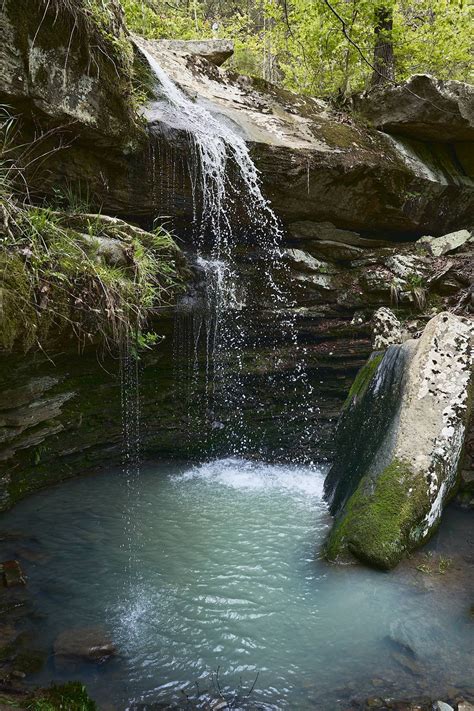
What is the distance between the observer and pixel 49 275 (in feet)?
14.1

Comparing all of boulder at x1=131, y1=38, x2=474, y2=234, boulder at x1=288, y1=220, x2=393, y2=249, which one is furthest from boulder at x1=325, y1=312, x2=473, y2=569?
boulder at x1=131, y1=38, x2=474, y2=234

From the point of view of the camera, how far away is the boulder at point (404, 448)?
13.2 feet

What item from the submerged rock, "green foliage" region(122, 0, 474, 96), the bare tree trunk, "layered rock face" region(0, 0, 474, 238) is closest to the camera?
the submerged rock

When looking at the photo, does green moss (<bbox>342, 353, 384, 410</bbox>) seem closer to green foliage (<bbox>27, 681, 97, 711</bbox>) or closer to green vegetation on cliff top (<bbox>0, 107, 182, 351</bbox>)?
green vegetation on cliff top (<bbox>0, 107, 182, 351</bbox>)

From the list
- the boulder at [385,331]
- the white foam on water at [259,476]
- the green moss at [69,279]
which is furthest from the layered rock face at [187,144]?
the white foam on water at [259,476]

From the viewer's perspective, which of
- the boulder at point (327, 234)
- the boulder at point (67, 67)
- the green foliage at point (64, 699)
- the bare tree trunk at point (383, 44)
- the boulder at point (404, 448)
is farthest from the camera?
the bare tree trunk at point (383, 44)

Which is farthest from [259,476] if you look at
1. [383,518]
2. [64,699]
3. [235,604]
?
[64,699]

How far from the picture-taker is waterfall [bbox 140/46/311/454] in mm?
6520

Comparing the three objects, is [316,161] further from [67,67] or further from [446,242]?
[67,67]

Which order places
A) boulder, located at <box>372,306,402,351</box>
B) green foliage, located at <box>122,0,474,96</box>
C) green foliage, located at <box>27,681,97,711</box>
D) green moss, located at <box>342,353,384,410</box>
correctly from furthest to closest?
green foliage, located at <box>122,0,474,96</box> < boulder, located at <box>372,306,402,351</box> < green moss, located at <box>342,353,384,410</box> < green foliage, located at <box>27,681,97,711</box>

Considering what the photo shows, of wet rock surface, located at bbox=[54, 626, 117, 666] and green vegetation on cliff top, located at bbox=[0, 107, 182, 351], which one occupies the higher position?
green vegetation on cliff top, located at bbox=[0, 107, 182, 351]

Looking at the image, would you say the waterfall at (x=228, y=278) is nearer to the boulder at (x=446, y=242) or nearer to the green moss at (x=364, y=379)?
the green moss at (x=364, y=379)

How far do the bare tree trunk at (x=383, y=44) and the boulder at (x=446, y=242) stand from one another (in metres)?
3.01

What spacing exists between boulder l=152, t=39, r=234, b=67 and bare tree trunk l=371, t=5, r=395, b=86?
2.64m
